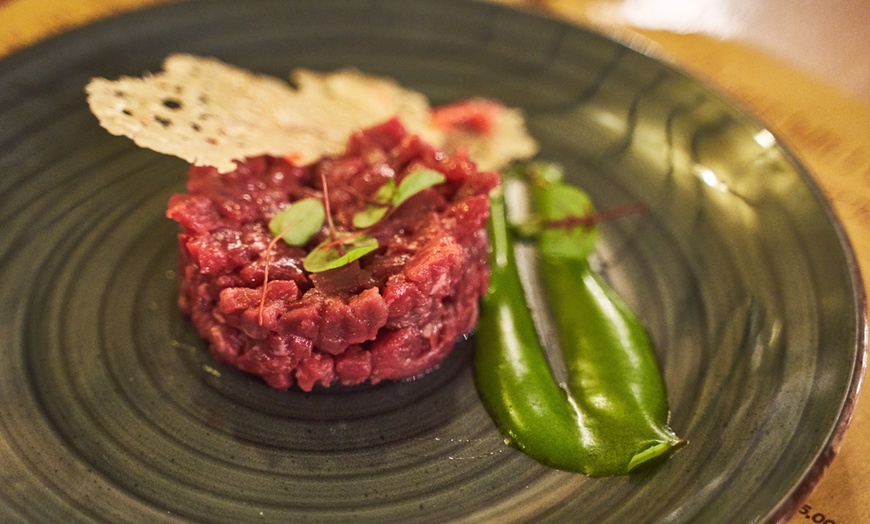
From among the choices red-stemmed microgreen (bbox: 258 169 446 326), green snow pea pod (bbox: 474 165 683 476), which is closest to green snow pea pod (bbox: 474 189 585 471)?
green snow pea pod (bbox: 474 165 683 476)

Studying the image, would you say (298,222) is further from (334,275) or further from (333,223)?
(334,275)

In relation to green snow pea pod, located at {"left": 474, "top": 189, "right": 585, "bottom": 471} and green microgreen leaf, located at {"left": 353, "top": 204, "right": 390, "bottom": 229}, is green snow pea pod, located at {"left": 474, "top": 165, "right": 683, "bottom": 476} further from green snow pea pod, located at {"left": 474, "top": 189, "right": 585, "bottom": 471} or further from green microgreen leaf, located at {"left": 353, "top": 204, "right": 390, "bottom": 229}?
green microgreen leaf, located at {"left": 353, "top": 204, "right": 390, "bottom": 229}

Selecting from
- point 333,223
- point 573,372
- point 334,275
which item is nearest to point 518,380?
point 573,372

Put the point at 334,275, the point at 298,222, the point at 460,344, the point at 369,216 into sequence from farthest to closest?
the point at 460,344 < the point at 369,216 < the point at 298,222 < the point at 334,275

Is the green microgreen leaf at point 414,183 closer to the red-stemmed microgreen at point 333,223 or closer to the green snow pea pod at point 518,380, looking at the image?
the red-stemmed microgreen at point 333,223

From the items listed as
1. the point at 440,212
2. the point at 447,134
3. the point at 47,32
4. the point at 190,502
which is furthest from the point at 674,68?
the point at 47,32

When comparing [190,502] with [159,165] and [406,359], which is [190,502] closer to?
[406,359]
